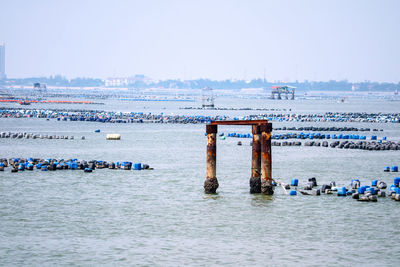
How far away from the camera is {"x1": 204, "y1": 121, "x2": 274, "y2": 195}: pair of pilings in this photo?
33031 millimetres

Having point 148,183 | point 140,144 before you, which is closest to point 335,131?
point 140,144

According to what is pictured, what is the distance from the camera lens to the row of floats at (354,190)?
33116 millimetres

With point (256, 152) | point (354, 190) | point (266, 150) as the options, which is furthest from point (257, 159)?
point (354, 190)

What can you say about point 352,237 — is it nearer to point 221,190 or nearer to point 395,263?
point 395,263

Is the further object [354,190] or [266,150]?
[354,190]

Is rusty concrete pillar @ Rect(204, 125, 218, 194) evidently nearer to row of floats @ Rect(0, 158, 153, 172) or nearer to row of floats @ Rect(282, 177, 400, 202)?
row of floats @ Rect(282, 177, 400, 202)

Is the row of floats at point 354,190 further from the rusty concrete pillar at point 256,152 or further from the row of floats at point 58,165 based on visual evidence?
the row of floats at point 58,165

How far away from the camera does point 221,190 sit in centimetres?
3625

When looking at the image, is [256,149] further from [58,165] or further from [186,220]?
[58,165]

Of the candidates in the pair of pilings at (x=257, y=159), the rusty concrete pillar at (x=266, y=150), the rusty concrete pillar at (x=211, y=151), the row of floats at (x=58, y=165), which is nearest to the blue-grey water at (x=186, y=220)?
the pair of pilings at (x=257, y=159)

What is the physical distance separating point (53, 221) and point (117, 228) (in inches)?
111

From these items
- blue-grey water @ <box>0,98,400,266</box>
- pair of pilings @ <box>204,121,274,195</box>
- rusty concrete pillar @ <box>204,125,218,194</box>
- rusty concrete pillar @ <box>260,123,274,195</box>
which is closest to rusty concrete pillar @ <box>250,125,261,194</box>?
pair of pilings @ <box>204,121,274,195</box>

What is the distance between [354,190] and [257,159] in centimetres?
542

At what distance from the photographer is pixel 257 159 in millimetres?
33656
